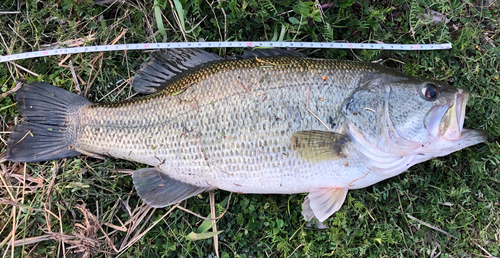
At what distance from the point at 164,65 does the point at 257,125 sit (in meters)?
1.00

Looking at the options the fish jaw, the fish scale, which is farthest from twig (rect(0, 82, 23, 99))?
the fish jaw

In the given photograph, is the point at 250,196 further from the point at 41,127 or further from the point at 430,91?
the point at 41,127

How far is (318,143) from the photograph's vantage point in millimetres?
2240

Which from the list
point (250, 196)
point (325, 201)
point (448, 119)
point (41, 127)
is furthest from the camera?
point (250, 196)

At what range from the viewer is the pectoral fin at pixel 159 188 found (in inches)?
98.9

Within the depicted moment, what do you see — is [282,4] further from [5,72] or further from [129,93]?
[5,72]

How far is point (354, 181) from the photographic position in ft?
7.81

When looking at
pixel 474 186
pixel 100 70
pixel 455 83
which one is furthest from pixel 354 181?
pixel 100 70

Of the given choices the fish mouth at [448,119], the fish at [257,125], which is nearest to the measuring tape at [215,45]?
the fish at [257,125]

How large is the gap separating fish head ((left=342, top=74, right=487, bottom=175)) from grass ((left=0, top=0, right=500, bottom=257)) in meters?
0.54

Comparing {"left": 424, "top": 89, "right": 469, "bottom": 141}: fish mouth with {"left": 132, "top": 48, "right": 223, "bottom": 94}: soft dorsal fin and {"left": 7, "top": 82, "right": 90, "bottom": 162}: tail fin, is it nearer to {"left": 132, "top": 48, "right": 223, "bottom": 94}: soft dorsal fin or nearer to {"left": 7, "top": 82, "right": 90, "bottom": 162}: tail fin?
{"left": 132, "top": 48, "right": 223, "bottom": 94}: soft dorsal fin

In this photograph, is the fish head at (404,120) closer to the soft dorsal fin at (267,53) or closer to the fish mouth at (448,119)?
the fish mouth at (448,119)

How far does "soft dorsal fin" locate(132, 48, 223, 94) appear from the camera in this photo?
261 cm

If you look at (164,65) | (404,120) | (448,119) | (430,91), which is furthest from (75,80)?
(448,119)
